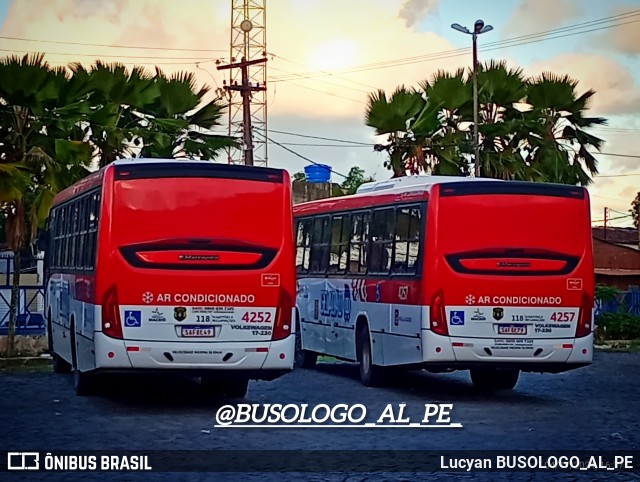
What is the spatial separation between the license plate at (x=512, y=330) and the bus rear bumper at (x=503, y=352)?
0.29 ft

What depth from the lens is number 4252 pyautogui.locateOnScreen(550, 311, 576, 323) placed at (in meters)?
16.9

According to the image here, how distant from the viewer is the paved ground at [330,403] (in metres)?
12.1

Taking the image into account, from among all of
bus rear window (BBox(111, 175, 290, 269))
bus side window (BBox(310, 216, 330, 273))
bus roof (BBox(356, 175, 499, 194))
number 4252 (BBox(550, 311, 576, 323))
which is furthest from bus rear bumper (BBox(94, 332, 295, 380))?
bus side window (BBox(310, 216, 330, 273))

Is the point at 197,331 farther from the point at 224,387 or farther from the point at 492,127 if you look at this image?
the point at 492,127

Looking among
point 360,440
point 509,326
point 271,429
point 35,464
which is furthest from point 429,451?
point 509,326

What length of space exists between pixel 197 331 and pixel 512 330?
4443 millimetres

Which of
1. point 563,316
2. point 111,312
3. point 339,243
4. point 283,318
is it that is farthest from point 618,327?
point 111,312

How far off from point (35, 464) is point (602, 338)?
2450cm

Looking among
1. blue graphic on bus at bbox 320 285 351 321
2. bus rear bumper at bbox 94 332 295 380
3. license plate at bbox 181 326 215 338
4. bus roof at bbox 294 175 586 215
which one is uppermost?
bus roof at bbox 294 175 586 215

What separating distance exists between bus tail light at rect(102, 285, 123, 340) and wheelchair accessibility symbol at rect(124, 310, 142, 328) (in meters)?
0.08

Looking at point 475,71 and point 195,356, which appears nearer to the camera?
point 195,356

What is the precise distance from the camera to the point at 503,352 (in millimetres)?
16609

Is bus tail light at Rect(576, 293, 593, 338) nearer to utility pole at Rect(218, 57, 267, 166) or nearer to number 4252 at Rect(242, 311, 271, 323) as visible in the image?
number 4252 at Rect(242, 311, 271, 323)

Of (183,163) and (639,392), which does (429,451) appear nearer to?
(183,163)
